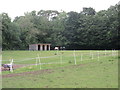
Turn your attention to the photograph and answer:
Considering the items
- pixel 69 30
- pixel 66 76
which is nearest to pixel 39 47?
pixel 69 30

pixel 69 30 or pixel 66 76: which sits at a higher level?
pixel 69 30

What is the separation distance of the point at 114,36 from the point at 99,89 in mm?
45906

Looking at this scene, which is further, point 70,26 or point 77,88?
point 70,26

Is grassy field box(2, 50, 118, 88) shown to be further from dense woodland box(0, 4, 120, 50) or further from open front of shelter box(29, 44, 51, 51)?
open front of shelter box(29, 44, 51, 51)

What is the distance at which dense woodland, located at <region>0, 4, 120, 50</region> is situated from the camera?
173 ft

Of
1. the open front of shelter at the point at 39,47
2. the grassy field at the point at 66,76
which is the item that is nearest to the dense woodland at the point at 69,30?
the open front of shelter at the point at 39,47

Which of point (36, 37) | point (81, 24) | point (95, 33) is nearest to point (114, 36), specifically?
point (95, 33)

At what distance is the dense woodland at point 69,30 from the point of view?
173ft

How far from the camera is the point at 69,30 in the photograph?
62.0 meters

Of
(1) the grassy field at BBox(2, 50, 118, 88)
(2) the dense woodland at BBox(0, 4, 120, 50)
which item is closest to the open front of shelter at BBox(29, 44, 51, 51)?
(2) the dense woodland at BBox(0, 4, 120, 50)

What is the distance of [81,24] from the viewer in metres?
61.1

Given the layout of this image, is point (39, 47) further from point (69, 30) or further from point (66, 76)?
point (66, 76)

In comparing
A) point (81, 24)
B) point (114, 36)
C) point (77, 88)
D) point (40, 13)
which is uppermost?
point (40, 13)

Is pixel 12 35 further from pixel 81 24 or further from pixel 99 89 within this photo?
pixel 99 89
